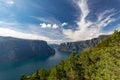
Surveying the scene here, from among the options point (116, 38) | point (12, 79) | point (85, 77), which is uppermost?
point (116, 38)

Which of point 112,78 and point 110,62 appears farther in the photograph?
point 110,62

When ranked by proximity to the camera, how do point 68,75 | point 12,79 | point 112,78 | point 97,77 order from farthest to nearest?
point 12,79
point 68,75
point 97,77
point 112,78

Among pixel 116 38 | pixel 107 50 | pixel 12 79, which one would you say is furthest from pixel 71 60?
pixel 12 79

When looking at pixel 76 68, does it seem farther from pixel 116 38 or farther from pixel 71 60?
pixel 116 38

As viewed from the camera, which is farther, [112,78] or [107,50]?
[107,50]

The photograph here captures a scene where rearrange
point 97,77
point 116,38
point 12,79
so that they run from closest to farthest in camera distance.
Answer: point 97,77
point 116,38
point 12,79

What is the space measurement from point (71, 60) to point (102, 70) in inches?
489

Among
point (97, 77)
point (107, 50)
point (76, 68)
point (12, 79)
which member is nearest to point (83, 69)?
point (76, 68)

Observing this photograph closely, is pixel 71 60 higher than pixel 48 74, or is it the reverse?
pixel 71 60

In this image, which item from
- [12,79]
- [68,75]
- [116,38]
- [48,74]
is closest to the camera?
[68,75]

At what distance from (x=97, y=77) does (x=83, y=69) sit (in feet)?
22.7

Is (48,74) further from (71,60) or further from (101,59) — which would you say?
(101,59)

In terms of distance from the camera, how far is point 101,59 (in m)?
68.1

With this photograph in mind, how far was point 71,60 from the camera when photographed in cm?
7056
